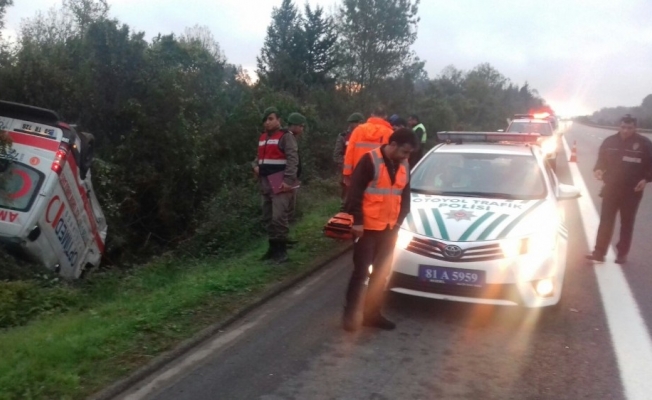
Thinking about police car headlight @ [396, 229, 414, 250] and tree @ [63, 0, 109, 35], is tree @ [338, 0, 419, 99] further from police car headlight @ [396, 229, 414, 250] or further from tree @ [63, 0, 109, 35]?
police car headlight @ [396, 229, 414, 250]

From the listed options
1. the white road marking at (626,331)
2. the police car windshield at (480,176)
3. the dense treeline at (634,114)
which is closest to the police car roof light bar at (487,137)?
the police car windshield at (480,176)

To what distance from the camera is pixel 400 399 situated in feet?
14.9

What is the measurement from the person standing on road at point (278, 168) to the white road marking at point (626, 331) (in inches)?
144

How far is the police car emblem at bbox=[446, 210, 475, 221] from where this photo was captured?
636 cm

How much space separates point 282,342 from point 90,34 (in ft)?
43.7

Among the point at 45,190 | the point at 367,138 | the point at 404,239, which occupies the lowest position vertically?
the point at 45,190

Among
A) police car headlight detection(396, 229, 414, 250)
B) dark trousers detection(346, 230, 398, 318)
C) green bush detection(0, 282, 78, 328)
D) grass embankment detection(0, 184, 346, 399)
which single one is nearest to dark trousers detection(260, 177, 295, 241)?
grass embankment detection(0, 184, 346, 399)

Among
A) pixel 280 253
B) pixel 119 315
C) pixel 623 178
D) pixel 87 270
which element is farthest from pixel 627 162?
pixel 87 270

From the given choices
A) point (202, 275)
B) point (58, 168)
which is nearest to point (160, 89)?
point (58, 168)

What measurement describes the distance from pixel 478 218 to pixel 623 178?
3025mm

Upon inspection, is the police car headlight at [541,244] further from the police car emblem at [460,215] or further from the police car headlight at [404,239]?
the police car headlight at [404,239]

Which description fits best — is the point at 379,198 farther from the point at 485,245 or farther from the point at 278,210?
the point at 278,210

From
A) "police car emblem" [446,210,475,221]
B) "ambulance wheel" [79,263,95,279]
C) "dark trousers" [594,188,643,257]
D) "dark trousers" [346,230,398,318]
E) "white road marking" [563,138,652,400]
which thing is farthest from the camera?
"ambulance wheel" [79,263,95,279]

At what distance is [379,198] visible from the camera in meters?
5.66
